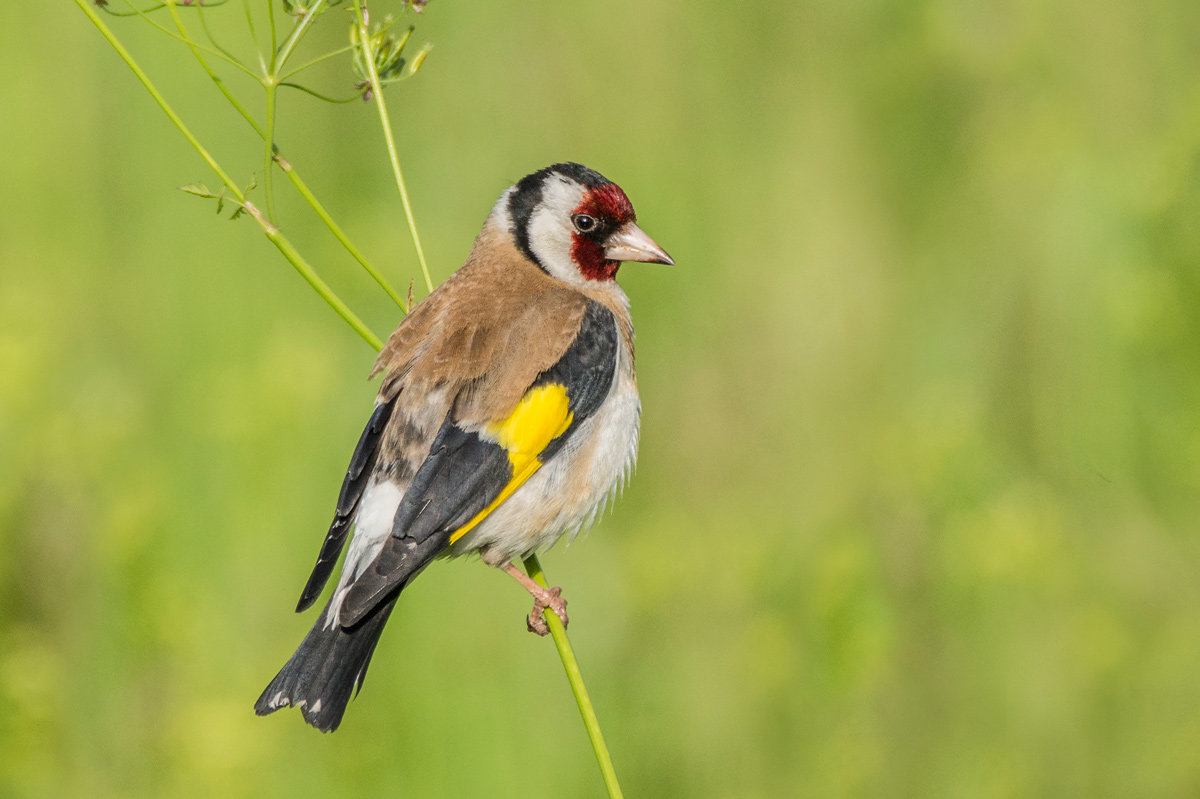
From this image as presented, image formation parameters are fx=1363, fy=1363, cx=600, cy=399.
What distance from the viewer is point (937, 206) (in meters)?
6.00

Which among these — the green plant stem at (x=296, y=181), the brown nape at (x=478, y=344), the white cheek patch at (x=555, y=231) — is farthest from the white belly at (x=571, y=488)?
the green plant stem at (x=296, y=181)

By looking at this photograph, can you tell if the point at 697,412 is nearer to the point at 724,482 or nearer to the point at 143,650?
the point at 724,482

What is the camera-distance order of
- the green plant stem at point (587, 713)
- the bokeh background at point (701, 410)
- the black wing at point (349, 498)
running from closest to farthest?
1. the green plant stem at point (587, 713)
2. the black wing at point (349, 498)
3. the bokeh background at point (701, 410)

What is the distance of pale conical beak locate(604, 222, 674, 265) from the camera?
13.8ft

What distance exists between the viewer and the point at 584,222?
428 cm

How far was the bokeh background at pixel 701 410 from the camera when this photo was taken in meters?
4.52

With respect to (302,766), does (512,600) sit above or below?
above

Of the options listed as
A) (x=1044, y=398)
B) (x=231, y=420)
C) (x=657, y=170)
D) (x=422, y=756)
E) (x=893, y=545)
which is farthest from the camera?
(x=657, y=170)

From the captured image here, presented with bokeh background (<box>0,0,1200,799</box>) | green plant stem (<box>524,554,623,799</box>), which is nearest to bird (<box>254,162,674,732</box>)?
green plant stem (<box>524,554,623,799</box>)

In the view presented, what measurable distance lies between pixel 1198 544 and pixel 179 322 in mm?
3920

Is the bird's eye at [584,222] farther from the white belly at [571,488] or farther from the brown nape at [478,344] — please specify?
the white belly at [571,488]

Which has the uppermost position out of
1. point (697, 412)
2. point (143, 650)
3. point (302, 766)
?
point (697, 412)

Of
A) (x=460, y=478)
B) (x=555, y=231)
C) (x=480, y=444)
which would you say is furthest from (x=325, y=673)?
(x=555, y=231)

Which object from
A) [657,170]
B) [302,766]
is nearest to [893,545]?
[657,170]
